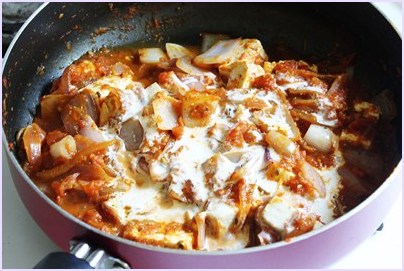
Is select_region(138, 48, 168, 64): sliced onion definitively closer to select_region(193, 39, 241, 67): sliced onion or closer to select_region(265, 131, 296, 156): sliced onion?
select_region(193, 39, 241, 67): sliced onion

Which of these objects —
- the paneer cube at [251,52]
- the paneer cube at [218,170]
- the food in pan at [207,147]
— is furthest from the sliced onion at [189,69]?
the paneer cube at [218,170]

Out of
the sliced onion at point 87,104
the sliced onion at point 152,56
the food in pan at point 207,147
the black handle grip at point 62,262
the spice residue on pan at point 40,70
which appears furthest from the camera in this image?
the sliced onion at point 152,56

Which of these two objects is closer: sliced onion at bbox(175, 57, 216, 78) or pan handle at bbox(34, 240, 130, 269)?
pan handle at bbox(34, 240, 130, 269)

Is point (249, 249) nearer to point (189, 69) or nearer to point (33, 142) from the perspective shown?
point (33, 142)

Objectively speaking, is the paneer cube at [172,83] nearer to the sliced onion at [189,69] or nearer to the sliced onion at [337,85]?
the sliced onion at [189,69]

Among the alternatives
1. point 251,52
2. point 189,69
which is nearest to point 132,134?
point 189,69

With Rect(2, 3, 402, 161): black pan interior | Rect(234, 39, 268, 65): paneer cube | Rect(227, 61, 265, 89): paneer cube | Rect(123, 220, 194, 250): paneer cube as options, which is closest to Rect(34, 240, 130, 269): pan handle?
Rect(123, 220, 194, 250): paneer cube
